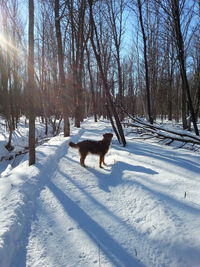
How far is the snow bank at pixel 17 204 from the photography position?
8.67 ft

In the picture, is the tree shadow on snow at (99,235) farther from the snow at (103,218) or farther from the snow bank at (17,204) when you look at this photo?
the snow bank at (17,204)

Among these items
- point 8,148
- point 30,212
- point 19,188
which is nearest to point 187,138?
point 30,212

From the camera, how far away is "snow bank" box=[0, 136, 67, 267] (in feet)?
8.67

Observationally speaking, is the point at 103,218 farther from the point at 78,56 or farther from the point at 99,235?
the point at 78,56

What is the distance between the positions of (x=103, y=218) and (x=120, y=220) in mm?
280

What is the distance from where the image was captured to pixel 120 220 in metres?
3.25

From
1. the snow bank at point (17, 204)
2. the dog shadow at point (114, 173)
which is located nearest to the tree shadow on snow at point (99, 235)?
the snow bank at point (17, 204)

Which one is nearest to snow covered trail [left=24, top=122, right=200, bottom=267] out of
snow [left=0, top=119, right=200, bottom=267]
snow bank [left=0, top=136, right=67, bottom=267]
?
snow [left=0, top=119, right=200, bottom=267]

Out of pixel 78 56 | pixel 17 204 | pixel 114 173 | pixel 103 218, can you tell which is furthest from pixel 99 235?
pixel 78 56

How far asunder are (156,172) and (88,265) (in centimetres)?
301

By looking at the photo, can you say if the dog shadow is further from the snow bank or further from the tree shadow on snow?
the snow bank

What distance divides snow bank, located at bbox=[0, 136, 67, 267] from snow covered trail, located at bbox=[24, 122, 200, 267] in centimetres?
16

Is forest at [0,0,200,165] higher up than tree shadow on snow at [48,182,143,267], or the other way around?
forest at [0,0,200,165]

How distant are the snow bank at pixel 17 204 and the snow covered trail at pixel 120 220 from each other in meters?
0.16
